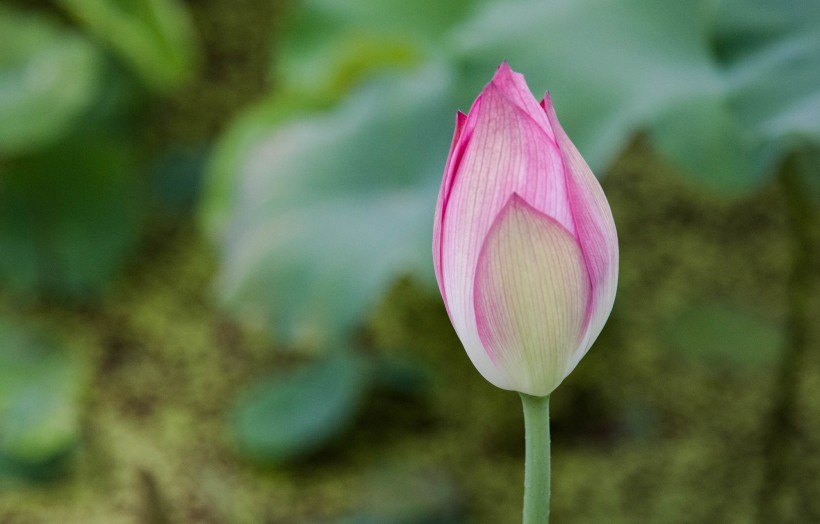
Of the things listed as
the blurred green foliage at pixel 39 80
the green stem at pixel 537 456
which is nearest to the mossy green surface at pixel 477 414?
the blurred green foliage at pixel 39 80

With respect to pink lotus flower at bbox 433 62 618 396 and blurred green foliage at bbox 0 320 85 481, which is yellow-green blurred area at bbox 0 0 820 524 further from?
pink lotus flower at bbox 433 62 618 396

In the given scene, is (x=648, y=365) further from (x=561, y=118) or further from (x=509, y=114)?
(x=509, y=114)

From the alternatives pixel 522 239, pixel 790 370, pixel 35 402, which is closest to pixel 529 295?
pixel 522 239

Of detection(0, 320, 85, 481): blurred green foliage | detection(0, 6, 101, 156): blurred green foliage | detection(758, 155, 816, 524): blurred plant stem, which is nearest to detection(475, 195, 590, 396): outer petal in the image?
detection(758, 155, 816, 524): blurred plant stem

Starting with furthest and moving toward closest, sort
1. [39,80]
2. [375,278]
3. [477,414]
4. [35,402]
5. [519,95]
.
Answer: [39,80]
[477,414]
[35,402]
[375,278]
[519,95]

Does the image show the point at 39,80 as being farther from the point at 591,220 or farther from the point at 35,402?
the point at 591,220

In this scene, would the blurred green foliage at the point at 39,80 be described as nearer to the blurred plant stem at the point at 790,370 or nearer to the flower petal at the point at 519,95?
the blurred plant stem at the point at 790,370
